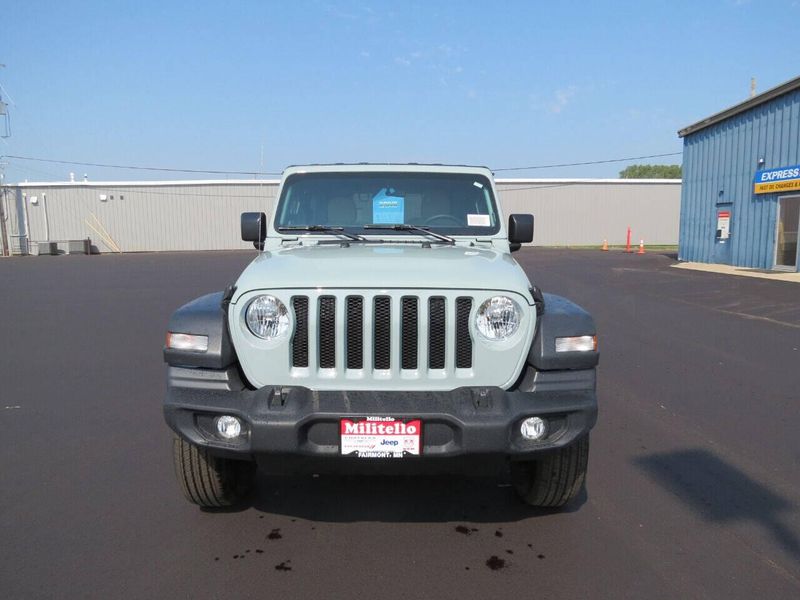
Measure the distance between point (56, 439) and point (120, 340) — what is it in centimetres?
401

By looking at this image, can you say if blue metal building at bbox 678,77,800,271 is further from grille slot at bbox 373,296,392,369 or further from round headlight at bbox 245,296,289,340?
round headlight at bbox 245,296,289,340

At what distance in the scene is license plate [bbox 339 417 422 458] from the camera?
2590mm

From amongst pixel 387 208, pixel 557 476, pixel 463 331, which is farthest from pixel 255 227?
pixel 557 476

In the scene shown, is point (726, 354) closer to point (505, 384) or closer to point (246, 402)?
point (505, 384)

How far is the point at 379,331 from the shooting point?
9.09 ft

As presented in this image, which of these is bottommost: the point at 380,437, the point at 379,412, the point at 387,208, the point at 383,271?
the point at 380,437

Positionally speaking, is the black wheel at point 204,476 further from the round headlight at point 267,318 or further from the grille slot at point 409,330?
the grille slot at point 409,330

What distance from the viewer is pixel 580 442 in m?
3.01

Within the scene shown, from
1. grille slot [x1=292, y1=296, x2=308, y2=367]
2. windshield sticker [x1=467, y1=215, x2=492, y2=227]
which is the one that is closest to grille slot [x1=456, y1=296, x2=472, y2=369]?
grille slot [x1=292, y1=296, x2=308, y2=367]

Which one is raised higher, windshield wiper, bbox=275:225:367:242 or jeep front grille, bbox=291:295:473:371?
windshield wiper, bbox=275:225:367:242

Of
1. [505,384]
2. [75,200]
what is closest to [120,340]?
[505,384]

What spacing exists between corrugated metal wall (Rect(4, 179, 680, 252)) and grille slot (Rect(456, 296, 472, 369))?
37.5m

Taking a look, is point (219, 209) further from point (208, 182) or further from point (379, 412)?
point (379, 412)

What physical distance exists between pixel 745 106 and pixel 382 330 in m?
19.6
